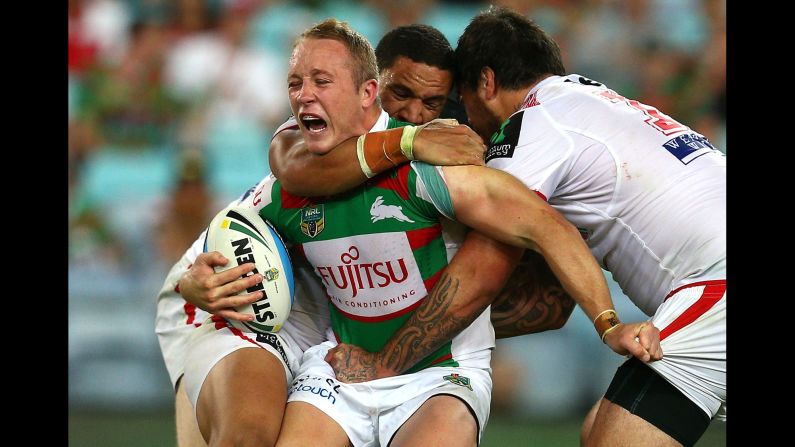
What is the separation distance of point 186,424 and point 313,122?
1.64 m

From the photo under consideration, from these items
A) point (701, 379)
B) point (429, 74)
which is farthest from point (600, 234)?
point (429, 74)

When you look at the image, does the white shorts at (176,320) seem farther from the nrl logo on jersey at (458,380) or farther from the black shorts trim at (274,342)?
the nrl logo on jersey at (458,380)

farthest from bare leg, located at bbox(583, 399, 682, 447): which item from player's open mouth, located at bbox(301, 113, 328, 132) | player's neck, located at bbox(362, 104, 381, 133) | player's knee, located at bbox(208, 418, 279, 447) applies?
player's open mouth, located at bbox(301, 113, 328, 132)

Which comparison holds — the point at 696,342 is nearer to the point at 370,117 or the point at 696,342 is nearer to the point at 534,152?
the point at 534,152

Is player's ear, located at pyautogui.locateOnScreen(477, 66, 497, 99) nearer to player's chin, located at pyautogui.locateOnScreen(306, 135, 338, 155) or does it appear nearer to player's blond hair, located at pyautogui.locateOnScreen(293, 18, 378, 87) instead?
player's blond hair, located at pyautogui.locateOnScreen(293, 18, 378, 87)

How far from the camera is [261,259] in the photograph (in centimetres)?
415

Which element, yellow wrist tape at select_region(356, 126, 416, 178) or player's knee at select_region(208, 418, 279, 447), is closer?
player's knee at select_region(208, 418, 279, 447)

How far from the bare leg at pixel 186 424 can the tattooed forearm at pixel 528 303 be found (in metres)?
1.50

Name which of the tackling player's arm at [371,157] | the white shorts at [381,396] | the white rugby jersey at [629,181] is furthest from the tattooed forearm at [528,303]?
the tackling player's arm at [371,157]

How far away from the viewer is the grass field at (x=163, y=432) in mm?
7125

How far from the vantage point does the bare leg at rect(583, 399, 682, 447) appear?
390cm

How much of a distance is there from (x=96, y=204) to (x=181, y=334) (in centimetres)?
435

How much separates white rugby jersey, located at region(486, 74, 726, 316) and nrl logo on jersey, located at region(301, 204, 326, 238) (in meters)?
0.76

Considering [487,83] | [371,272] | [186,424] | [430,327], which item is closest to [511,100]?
[487,83]
